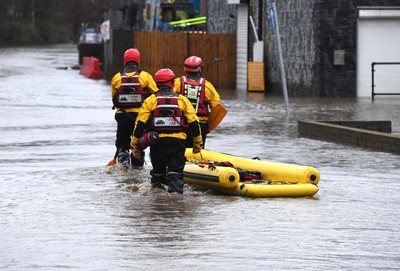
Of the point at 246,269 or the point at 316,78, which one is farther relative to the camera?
the point at 316,78

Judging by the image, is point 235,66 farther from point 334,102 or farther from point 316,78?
point 334,102

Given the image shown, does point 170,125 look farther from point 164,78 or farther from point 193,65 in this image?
point 193,65

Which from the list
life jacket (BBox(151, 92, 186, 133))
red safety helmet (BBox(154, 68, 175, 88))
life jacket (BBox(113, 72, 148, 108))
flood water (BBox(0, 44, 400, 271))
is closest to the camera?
flood water (BBox(0, 44, 400, 271))

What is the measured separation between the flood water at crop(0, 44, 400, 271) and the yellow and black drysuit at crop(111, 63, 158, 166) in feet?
1.47

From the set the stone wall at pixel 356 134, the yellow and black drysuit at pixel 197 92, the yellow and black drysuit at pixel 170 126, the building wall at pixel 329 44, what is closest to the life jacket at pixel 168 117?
the yellow and black drysuit at pixel 170 126

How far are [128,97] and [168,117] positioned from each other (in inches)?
114

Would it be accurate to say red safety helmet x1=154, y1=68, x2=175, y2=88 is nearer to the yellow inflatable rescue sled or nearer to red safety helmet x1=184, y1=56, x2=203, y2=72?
the yellow inflatable rescue sled

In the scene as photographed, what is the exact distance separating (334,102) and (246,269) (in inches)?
963

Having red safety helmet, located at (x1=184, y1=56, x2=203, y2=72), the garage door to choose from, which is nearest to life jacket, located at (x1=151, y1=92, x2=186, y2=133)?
red safety helmet, located at (x1=184, y1=56, x2=203, y2=72)

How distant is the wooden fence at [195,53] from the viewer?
4325cm

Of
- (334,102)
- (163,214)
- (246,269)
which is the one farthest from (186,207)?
(334,102)

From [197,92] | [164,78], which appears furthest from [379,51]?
[164,78]

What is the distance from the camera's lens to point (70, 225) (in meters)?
12.6

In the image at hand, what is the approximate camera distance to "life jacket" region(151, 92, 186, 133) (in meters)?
14.6
